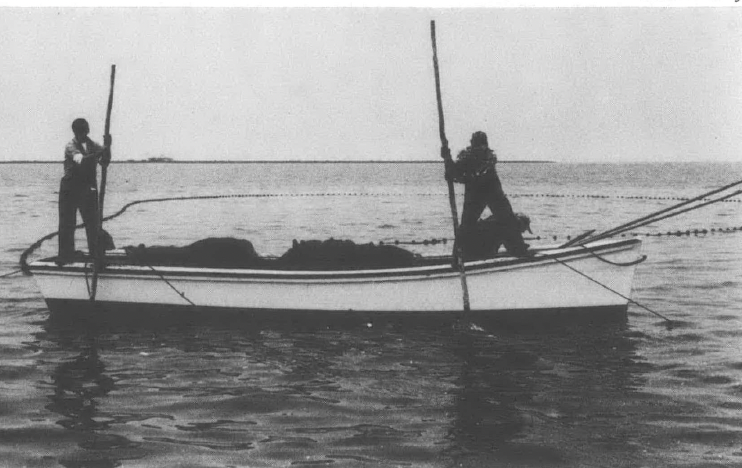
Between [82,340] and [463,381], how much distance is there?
582 centimetres

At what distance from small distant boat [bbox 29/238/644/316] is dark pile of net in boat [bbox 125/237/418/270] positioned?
0.73ft

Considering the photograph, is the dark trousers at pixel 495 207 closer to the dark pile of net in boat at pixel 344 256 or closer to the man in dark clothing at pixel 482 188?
the man in dark clothing at pixel 482 188

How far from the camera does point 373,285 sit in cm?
1271

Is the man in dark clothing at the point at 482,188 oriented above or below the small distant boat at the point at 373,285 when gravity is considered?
above

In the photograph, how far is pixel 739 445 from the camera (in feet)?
26.0

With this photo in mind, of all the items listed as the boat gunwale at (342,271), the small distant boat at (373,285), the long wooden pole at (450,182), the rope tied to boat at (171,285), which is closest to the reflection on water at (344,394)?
the small distant boat at (373,285)

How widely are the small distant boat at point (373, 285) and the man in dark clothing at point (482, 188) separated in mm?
351

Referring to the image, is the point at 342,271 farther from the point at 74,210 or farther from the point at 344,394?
the point at 74,210

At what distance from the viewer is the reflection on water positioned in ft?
25.8

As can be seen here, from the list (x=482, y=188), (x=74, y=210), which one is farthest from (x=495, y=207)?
(x=74, y=210)

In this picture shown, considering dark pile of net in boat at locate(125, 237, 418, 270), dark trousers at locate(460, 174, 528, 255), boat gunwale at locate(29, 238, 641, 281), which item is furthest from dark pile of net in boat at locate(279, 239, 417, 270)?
dark trousers at locate(460, 174, 528, 255)

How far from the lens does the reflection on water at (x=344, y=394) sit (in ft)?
25.8

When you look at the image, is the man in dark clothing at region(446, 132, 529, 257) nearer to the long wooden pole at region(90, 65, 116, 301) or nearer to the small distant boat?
the small distant boat

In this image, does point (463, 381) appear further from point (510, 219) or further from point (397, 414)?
point (510, 219)
